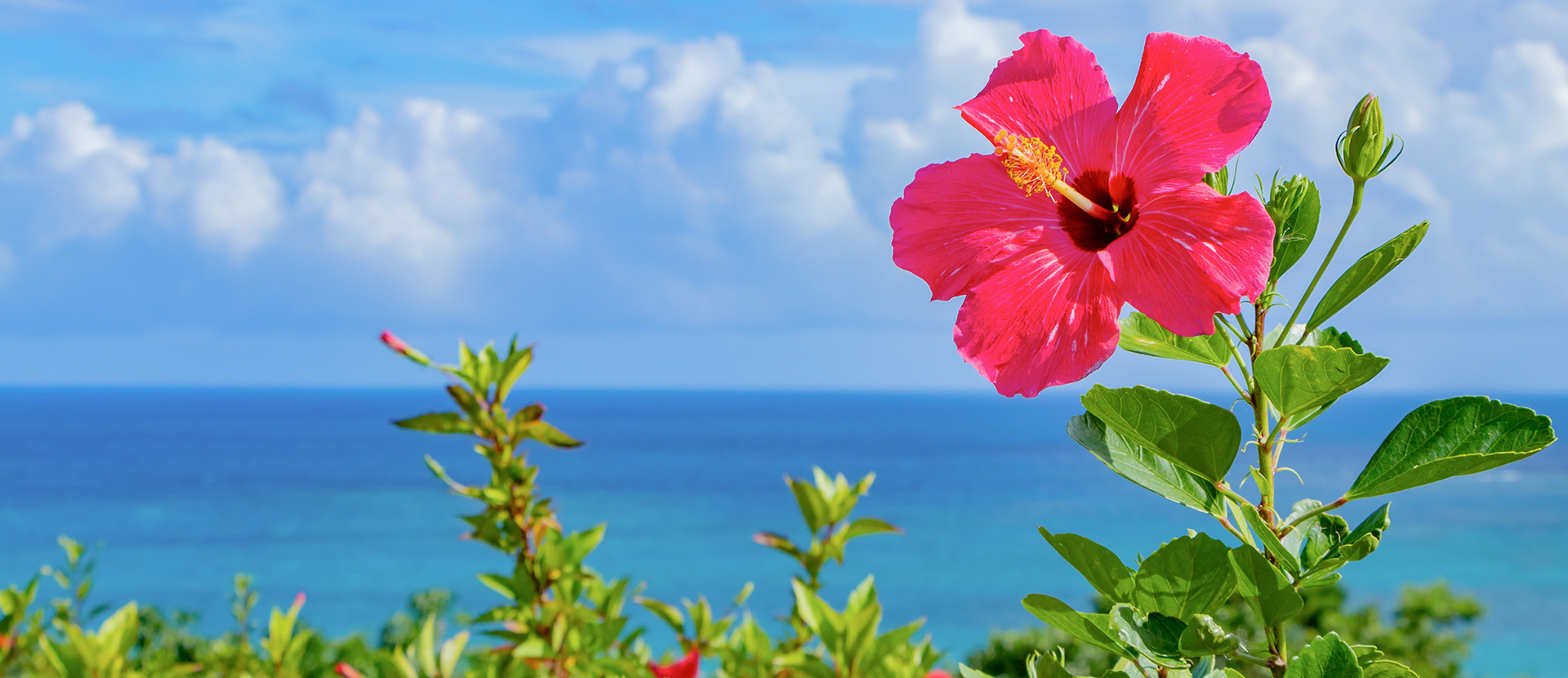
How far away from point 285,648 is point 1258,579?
241cm

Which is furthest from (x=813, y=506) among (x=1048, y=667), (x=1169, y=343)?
(x=1169, y=343)

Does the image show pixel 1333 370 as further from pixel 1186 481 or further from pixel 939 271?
pixel 939 271

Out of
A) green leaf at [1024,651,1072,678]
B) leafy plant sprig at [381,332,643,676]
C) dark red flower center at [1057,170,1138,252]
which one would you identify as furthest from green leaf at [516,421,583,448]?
dark red flower center at [1057,170,1138,252]

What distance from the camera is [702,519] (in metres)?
45.9

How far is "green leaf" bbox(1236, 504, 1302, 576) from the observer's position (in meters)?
0.76

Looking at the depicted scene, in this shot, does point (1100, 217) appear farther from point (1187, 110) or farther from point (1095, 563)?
point (1095, 563)

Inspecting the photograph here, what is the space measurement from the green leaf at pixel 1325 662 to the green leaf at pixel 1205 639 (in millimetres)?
54

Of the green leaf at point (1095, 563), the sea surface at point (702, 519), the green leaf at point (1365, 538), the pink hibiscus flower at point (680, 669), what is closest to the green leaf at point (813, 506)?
the pink hibiscus flower at point (680, 669)

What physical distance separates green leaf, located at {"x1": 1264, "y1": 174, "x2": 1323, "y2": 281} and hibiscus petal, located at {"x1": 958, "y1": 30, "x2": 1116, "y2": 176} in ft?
0.48

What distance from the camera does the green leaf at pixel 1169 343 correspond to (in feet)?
2.75

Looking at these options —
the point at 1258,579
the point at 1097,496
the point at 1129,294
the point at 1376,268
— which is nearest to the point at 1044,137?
the point at 1129,294

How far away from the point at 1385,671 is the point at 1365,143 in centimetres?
44

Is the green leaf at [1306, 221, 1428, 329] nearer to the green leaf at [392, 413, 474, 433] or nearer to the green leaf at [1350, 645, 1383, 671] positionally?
the green leaf at [1350, 645, 1383, 671]

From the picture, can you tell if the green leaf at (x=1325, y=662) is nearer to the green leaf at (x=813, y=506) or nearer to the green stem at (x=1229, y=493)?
the green stem at (x=1229, y=493)
